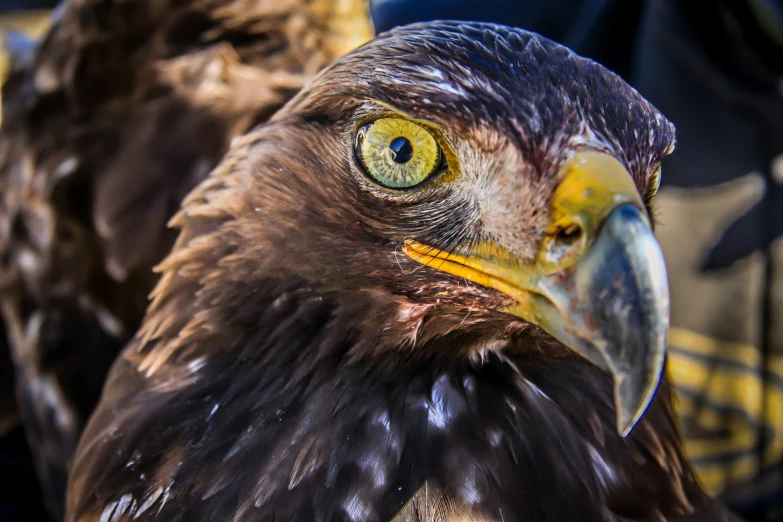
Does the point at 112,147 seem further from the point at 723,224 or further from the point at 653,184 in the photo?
the point at 723,224

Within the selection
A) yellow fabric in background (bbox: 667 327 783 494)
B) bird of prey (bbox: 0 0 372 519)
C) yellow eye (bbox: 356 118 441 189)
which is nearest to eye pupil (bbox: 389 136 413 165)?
yellow eye (bbox: 356 118 441 189)

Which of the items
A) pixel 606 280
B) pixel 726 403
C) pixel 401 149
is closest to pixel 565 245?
pixel 606 280

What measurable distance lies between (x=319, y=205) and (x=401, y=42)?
0.31 metres

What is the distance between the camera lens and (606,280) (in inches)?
38.1

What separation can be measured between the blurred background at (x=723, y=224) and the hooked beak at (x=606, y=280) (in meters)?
1.46

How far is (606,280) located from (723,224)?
1.68m

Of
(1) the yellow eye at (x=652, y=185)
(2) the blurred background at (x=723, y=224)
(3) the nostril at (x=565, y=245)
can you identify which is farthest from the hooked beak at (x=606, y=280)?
(2) the blurred background at (x=723, y=224)

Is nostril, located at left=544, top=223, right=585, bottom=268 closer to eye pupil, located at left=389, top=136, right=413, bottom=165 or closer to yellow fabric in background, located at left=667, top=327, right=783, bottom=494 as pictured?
eye pupil, located at left=389, top=136, right=413, bottom=165

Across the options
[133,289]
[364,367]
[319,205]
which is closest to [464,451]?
[364,367]

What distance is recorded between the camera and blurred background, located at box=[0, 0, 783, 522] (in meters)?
2.38

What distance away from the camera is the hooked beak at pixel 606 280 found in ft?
3.16

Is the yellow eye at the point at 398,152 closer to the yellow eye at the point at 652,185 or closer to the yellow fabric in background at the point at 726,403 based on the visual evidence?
the yellow eye at the point at 652,185

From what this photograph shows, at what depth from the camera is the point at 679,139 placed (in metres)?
2.48

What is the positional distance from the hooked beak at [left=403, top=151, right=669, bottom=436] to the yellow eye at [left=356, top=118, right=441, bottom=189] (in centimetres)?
21
